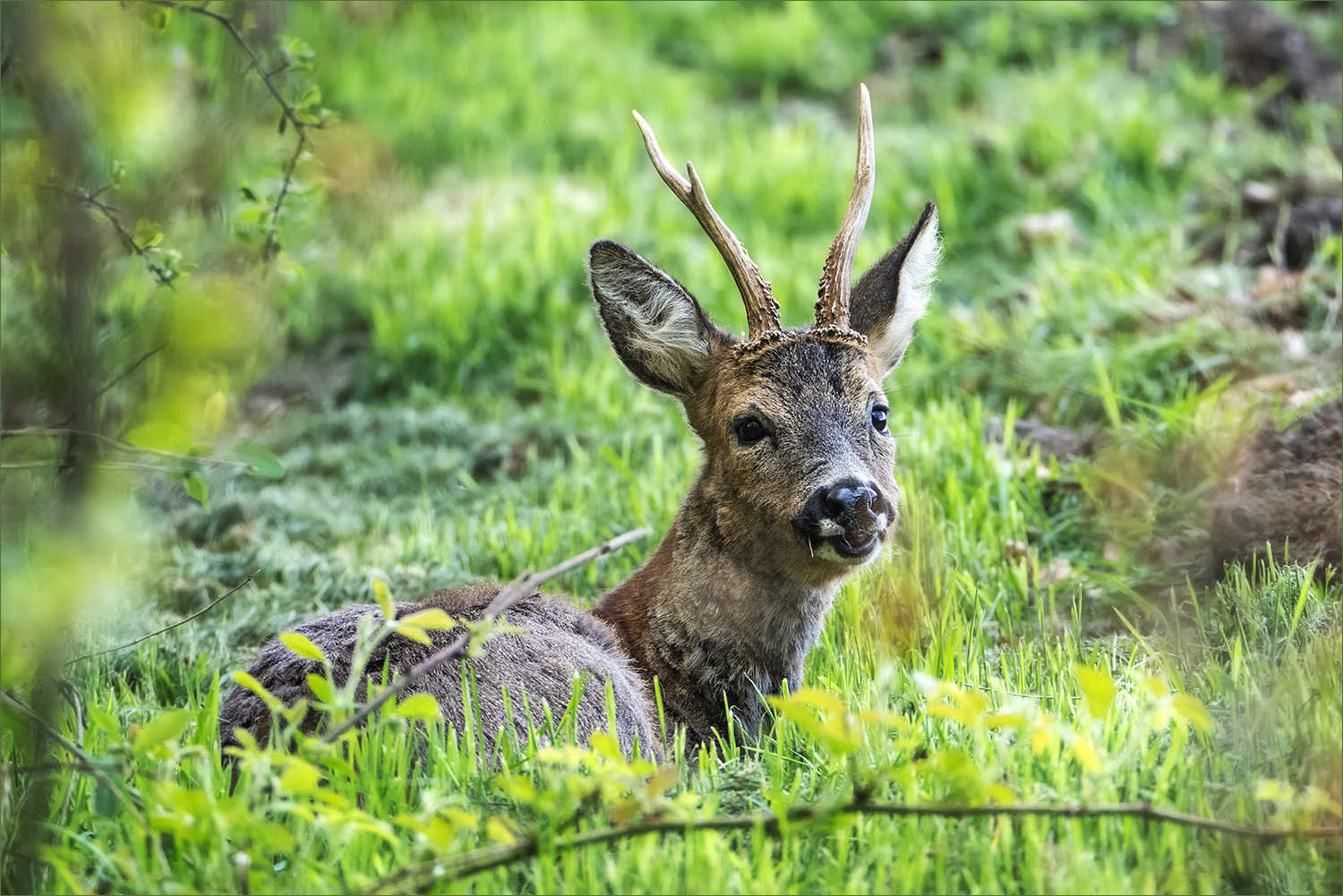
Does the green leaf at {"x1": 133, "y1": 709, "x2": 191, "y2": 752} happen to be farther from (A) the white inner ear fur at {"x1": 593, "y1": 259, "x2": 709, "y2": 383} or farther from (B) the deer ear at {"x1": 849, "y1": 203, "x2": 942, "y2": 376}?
(B) the deer ear at {"x1": 849, "y1": 203, "x2": 942, "y2": 376}

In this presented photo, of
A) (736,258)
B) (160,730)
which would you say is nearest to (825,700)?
(160,730)

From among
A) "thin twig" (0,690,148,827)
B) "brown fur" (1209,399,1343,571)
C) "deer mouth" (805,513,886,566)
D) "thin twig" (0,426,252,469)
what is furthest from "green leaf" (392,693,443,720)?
"brown fur" (1209,399,1343,571)

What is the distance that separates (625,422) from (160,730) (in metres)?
4.25

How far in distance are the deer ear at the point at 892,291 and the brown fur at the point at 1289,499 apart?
130cm

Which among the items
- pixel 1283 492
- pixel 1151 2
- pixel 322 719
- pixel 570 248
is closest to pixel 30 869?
pixel 322 719

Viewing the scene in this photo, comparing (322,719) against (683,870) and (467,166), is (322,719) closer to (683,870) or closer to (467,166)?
(683,870)

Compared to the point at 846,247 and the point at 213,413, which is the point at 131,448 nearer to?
the point at 213,413

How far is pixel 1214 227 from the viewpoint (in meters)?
Answer: 7.75

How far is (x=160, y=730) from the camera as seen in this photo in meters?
2.46

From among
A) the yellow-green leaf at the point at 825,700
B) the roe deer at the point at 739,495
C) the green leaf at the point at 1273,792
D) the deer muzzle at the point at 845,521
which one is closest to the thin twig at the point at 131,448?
the roe deer at the point at 739,495

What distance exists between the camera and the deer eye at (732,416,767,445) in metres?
4.19

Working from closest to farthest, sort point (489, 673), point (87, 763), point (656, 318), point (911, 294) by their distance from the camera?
point (87, 763)
point (489, 673)
point (656, 318)
point (911, 294)

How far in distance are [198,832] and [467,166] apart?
7.46m

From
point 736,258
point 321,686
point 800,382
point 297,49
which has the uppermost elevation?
point 297,49
